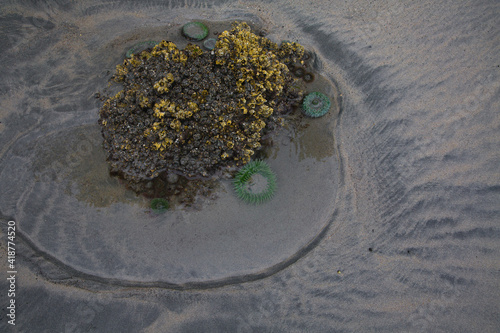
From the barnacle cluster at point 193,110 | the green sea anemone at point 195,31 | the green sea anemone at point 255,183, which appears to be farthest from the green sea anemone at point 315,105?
the green sea anemone at point 195,31

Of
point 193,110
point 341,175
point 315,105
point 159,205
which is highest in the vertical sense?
point 315,105

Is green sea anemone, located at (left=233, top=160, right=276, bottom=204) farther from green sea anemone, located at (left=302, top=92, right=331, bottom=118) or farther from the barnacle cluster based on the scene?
green sea anemone, located at (left=302, top=92, right=331, bottom=118)

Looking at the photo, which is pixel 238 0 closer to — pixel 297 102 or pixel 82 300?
pixel 297 102

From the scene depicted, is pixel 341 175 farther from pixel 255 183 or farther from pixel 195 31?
pixel 195 31

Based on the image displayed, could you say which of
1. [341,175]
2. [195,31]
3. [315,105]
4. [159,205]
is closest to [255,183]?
[341,175]

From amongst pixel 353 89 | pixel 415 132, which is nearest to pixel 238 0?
pixel 353 89

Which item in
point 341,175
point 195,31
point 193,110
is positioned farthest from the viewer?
point 195,31

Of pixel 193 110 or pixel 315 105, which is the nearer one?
pixel 193 110

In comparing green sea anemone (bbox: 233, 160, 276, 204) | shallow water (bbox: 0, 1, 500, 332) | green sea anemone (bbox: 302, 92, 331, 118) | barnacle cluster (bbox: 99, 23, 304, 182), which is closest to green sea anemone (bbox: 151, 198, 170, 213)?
shallow water (bbox: 0, 1, 500, 332)
